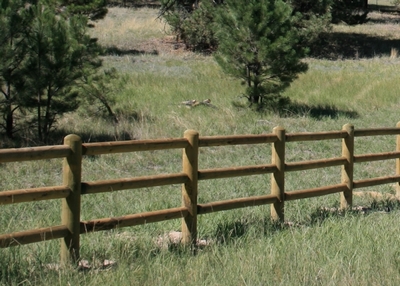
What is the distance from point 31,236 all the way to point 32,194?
1.07ft

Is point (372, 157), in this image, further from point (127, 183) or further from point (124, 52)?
point (124, 52)

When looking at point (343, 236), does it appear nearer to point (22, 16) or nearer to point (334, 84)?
point (22, 16)

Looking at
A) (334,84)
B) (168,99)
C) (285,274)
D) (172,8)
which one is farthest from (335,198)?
(172,8)

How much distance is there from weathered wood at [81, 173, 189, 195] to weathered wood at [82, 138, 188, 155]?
26 centimetres

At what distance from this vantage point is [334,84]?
21.5 meters

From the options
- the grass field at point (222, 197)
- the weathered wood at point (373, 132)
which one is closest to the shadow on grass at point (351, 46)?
the grass field at point (222, 197)

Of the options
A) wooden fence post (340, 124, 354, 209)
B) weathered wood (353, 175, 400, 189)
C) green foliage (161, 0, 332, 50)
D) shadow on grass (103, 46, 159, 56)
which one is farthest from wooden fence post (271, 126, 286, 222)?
shadow on grass (103, 46, 159, 56)

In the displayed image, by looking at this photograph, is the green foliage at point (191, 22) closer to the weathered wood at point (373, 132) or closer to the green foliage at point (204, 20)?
the green foliage at point (204, 20)

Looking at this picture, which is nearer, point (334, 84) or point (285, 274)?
point (285, 274)

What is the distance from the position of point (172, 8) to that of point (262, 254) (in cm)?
2880

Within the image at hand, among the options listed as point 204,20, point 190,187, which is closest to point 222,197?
A: point 190,187

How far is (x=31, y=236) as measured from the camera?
4984mm

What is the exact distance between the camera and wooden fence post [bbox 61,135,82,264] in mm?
5277

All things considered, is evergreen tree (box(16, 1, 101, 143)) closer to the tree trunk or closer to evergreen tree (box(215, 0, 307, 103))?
the tree trunk
